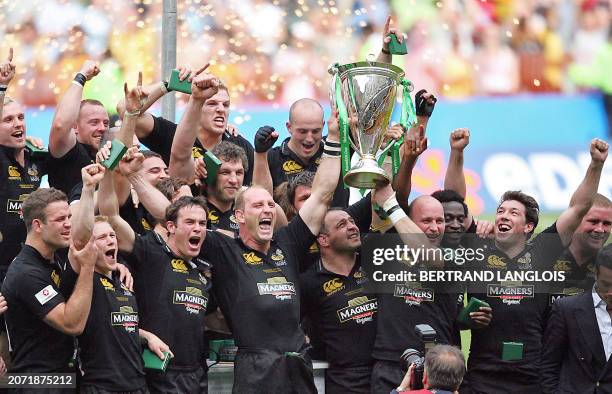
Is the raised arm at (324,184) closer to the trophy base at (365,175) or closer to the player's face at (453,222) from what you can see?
the trophy base at (365,175)

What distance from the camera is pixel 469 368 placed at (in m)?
8.63

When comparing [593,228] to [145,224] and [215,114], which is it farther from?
[145,224]

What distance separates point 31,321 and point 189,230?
1.01 m

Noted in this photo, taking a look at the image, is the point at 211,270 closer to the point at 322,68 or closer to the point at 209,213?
the point at 209,213

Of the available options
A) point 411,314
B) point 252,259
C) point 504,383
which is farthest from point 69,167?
point 504,383

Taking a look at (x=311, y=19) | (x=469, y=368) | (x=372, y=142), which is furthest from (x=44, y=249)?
(x=311, y=19)

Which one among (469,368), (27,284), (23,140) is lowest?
(469,368)

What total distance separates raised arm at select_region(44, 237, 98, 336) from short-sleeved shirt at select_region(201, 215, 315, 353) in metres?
0.91

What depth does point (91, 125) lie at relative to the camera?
8969 mm

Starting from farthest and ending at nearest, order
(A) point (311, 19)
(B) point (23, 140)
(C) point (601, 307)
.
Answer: (A) point (311, 19) → (B) point (23, 140) → (C) point (601, 307)

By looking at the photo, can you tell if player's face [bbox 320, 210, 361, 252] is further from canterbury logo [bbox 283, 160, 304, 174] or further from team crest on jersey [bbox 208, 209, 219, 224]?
canterbury logo [bbox 283, 160, 304, 174]

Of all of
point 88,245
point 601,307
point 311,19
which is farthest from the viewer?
point 311,19

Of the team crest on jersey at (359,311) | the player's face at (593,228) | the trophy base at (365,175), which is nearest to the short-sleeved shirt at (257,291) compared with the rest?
the team crest on jersey at (359,311)

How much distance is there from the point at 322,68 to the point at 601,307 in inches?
341
